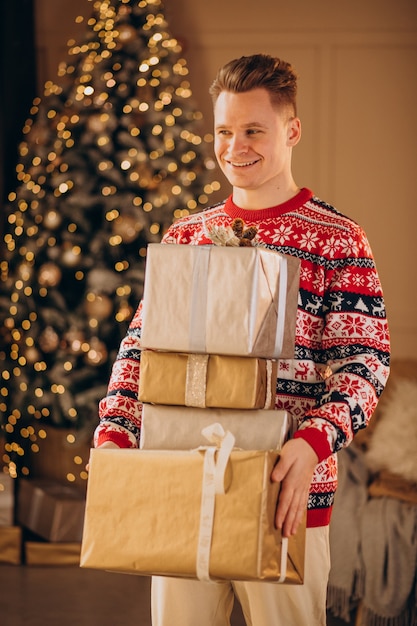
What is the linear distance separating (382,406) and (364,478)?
399mm

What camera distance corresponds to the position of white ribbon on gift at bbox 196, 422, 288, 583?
4.30ft

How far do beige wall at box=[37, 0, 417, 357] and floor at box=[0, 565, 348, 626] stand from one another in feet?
5.75

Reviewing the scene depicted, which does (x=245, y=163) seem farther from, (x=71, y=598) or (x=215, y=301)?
(x=71, y=598)

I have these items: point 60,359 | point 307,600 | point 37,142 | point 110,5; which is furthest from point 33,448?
point 307,600

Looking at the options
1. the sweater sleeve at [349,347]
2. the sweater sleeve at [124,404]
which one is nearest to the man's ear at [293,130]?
the sweater sleeve at [349,347]

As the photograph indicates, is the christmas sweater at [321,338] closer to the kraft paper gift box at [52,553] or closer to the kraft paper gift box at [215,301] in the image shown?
the kraft paper gift box at [215,301]

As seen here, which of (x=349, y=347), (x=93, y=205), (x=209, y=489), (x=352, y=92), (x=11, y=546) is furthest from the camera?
(x=352, y=92)

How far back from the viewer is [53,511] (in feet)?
12.2

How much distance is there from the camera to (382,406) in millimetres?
3566

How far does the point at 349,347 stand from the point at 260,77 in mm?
505

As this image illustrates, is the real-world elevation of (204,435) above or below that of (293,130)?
below

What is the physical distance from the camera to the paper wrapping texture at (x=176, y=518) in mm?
1306

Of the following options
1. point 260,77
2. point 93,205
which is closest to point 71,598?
point 93,205

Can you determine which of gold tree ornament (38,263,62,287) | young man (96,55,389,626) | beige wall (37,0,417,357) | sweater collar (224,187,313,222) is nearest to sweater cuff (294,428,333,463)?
young man (96,55,389,626)
